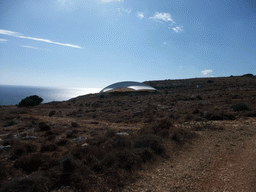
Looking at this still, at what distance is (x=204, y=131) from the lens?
9.83 m

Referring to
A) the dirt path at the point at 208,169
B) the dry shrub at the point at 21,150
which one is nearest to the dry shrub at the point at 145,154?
the dirt path at the point at 208,169

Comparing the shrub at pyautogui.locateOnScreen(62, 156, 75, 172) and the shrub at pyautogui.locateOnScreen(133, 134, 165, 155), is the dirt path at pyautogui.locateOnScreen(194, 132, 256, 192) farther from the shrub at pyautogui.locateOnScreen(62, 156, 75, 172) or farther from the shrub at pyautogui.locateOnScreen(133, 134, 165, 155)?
the shrub at pyautogui.locateOnScreen(62, 156, 75, 172)

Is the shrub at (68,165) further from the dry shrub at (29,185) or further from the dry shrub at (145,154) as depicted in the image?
the dry shrub at (145,154)

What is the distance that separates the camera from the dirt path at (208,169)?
4562 millimetres

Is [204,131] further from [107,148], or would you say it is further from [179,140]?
[107,148]

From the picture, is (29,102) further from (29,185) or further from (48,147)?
(29,185)

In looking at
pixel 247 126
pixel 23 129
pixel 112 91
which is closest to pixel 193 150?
pixel 247 126

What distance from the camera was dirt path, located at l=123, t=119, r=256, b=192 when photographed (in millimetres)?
4562

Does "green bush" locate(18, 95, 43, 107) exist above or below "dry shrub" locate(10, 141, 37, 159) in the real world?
above

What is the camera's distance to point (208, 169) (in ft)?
18.0

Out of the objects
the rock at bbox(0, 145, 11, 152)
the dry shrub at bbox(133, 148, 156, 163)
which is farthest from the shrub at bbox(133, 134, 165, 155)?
the rock at bbox(0, 145, 11, 152)

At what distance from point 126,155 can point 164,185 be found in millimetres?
1812

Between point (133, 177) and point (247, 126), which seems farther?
point (247, 126)

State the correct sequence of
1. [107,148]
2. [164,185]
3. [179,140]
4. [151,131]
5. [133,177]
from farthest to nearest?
[151,131], [179,140], [107,148], [133,177], [164,185]
